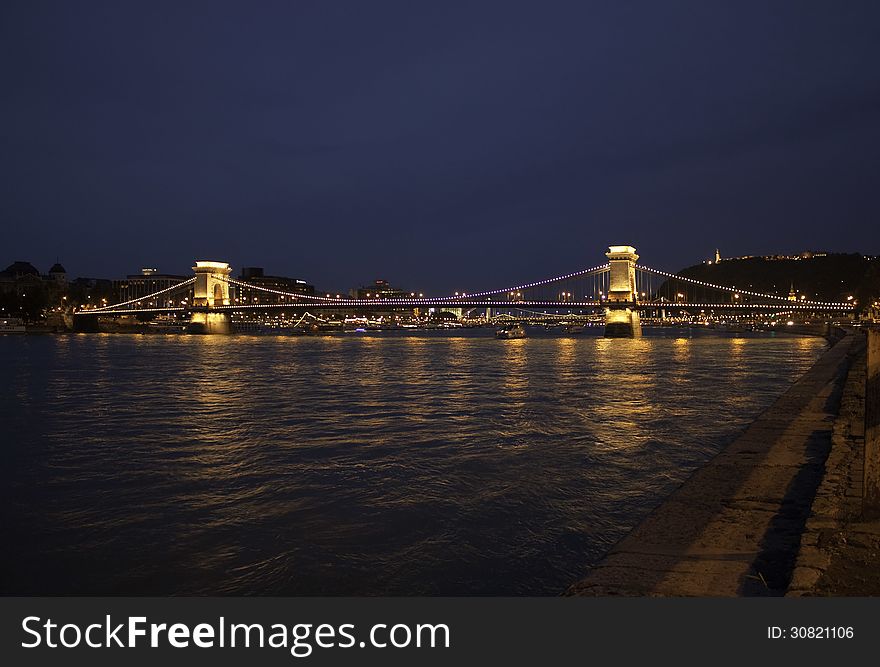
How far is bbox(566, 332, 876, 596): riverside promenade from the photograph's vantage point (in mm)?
3906

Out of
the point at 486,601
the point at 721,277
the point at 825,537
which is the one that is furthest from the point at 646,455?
the point at 721,277

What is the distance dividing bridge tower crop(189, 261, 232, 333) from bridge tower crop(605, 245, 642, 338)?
51.0 m

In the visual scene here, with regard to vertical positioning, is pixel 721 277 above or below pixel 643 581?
above

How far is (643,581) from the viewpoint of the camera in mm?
3977

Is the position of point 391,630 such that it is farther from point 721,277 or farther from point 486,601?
point 721,277

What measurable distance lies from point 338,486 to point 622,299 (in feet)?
242

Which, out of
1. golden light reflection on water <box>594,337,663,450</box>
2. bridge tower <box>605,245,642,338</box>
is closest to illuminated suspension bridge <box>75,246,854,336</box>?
bridge tower <box>605,245,642,338</box>

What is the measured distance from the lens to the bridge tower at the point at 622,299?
76.6 m

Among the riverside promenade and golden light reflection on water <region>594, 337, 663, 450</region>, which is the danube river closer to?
golden light reflection on water <region>594, 337, 663, 450</region>

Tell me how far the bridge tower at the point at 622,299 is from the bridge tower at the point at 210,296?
51018 millimetres

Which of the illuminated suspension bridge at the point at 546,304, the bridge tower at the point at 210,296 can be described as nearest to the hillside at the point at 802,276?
the illuminated suspension bridge at the point at 546,304

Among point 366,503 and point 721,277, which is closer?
point 366,503

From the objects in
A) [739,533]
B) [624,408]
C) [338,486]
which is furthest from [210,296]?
[739,533]

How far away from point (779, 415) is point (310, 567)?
8615mm
